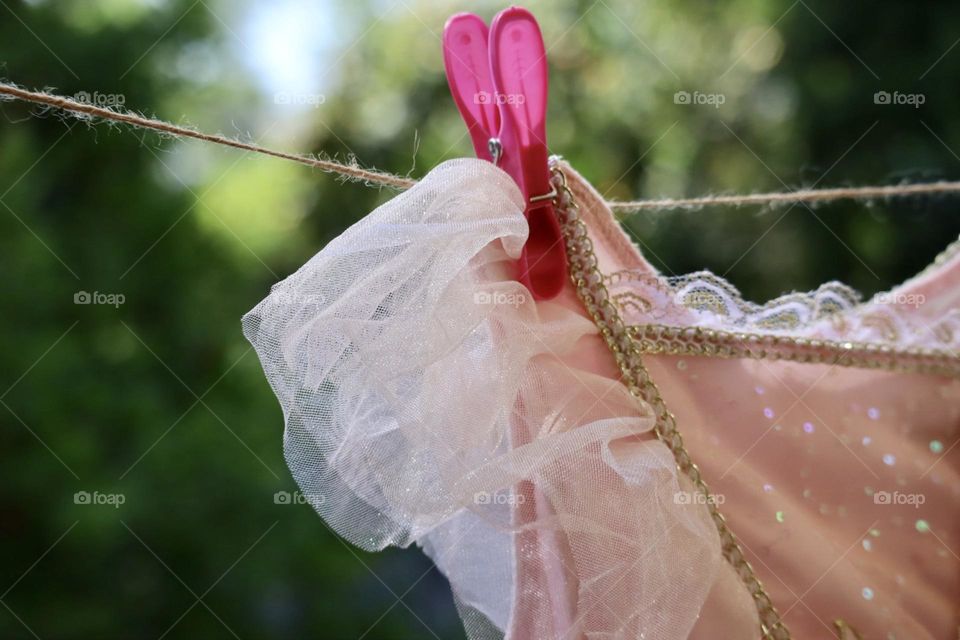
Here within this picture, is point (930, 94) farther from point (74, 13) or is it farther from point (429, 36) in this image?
point (74, 13)

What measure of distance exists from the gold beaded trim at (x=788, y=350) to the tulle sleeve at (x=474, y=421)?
0.21 ft

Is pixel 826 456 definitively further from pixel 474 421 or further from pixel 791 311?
pixel 474 421

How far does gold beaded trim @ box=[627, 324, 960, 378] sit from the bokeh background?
2.74ft

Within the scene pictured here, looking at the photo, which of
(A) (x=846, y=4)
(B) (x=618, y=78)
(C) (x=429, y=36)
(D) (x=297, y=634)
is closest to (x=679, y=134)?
(B) (x=618, y=78)

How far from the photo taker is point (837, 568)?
62 centimetres

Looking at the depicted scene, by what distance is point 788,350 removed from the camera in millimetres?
649

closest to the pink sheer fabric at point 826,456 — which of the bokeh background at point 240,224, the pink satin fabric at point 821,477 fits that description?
the pink satin fabric at point 821,477

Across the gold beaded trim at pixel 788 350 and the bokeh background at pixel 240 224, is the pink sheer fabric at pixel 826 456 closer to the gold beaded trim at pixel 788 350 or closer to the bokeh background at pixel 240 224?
the gold beaded trim at pixel 788 350

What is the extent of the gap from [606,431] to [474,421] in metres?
0.08

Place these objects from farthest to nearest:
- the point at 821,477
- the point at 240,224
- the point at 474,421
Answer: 1. the point at 240,224
2. the point at 821,477
3. the point at 474,421

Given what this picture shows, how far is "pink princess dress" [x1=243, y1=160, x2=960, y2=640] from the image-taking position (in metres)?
0.52

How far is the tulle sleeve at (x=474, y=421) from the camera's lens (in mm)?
510

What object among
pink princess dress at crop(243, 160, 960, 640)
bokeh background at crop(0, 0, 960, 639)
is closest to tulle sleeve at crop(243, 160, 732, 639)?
pink princess dress at crop(243, 160, 960, 640)

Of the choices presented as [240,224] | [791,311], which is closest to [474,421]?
[791,311]
